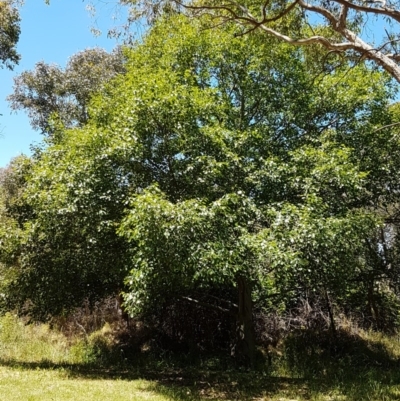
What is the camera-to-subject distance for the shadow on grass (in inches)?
294

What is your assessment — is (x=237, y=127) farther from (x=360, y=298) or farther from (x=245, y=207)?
(x=360, y=298)

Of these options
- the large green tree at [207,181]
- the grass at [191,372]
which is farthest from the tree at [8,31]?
the grass at [191,372]

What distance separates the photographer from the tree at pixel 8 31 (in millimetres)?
10828

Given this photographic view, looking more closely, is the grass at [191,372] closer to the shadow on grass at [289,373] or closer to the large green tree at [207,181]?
the shadow on grass at [289,373]

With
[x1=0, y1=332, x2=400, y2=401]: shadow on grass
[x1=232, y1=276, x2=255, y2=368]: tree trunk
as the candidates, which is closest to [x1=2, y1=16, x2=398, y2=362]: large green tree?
[x1=232, y1=276, x2=255, y2=368]: tree trunk

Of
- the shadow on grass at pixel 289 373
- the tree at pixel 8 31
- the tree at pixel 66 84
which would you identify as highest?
the tree at pixel 66 84

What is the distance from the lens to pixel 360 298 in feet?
42.2

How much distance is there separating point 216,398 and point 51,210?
445 cm

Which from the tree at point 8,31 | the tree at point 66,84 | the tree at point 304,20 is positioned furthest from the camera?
the tree at point 66,84

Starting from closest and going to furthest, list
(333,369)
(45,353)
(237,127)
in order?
(237,127) → (333,369) → (45,353)

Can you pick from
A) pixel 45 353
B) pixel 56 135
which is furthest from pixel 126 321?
pixel 56 135

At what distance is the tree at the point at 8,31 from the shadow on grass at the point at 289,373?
7.77 metres

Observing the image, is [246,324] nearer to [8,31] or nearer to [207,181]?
[207,181]

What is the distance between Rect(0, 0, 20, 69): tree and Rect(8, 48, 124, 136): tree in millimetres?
5618
